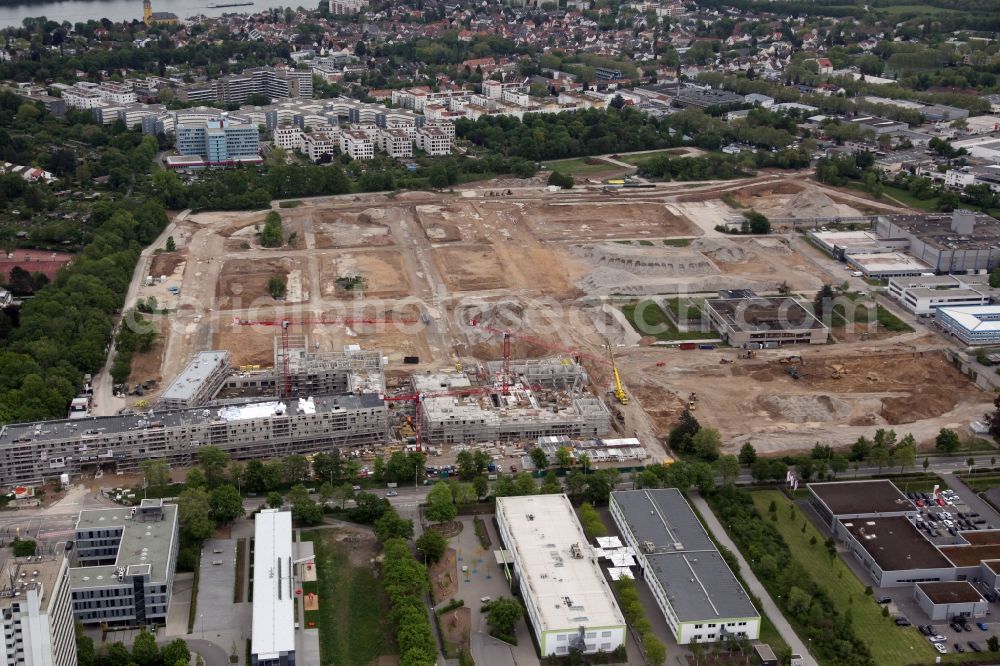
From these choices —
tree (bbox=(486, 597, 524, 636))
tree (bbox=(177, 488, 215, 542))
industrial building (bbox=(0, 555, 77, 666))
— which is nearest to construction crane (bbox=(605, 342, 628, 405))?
tree (bbox=(486, 597, 524, 636))

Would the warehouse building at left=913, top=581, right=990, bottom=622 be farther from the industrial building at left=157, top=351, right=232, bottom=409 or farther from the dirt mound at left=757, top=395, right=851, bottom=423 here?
the industrial building at left=157, top=351, right=232, bottom=409

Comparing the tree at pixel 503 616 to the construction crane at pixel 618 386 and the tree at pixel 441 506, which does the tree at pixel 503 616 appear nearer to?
the tree at pixel 441 506

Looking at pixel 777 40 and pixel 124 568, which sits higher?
pixel 777 40

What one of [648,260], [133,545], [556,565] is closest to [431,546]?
[556,565]

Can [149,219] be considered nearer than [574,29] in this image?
Yes

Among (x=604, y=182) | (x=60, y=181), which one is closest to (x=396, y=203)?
(x=604, y=182)

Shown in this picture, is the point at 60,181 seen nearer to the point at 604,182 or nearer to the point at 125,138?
the point at 125,138
